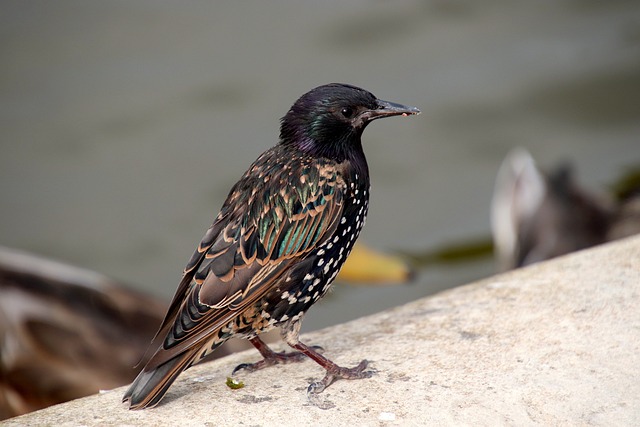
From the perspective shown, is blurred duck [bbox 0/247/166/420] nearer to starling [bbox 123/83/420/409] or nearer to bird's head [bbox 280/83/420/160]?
starling [bbox 123/83/420/409]

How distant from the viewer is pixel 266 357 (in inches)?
142

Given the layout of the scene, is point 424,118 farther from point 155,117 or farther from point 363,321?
point 363,321

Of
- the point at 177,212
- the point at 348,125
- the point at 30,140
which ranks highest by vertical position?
the point at 348,125

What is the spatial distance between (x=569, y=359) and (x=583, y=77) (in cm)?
450

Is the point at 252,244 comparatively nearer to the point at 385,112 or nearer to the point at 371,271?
the point at 385,112

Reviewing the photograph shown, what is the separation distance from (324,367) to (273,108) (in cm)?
390

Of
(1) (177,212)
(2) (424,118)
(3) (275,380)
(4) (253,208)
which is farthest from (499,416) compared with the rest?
(2) (424,118)

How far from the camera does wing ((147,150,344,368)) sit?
321 centimetres

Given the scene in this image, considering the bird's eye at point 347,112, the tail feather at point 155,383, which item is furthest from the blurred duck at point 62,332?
the bird's eye at point 347,112

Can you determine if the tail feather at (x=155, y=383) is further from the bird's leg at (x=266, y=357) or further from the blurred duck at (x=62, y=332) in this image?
the blurred duck at (x=62, y=332)

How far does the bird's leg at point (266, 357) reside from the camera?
3549 millimetres

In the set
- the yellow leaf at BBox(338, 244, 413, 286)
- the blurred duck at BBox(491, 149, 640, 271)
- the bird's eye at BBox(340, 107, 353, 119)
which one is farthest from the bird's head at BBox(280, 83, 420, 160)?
the yellow leaf at BBox(338, 244, 413, 286)

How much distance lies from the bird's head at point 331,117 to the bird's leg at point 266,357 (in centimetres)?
69

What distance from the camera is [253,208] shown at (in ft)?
11.0
